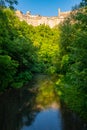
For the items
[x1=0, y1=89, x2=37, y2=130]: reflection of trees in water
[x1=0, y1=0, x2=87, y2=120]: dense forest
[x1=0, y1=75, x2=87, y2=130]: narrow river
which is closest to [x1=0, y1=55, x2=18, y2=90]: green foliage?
[x1=0, y1=0, x2=87, y2=120]: dense forest

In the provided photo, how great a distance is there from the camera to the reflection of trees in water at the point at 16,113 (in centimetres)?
1838

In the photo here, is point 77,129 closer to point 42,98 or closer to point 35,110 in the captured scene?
point 35,110

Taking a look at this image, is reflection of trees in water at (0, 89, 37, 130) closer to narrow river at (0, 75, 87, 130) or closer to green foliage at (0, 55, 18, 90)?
narrow river at (0, 75, 87, 130)

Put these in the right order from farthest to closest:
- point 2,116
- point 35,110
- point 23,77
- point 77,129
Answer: point 23,77
point 35,110
point 2,116
point 77,129

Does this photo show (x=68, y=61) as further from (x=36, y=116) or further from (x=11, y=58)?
(x=36, y=116)

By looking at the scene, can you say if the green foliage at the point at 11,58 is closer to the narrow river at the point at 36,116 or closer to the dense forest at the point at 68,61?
the dense forest at the point at 68,61

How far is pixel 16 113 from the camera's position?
71.3 ft

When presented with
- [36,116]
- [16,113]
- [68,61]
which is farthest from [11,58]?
[36,116]

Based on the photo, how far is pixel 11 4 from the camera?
15.2 meters

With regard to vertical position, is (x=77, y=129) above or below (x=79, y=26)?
below

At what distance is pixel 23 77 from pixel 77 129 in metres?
27.9

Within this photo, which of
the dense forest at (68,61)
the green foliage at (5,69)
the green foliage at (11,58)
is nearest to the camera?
the dense forest at (68,61)

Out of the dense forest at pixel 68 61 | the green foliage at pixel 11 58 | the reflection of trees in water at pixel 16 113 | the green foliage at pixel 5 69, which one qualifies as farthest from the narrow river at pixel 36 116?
the green foliage at pixel 11 58

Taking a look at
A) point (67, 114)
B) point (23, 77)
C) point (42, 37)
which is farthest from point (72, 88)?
point (42, 37)
